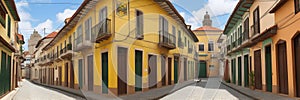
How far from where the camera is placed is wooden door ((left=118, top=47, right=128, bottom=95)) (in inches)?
523

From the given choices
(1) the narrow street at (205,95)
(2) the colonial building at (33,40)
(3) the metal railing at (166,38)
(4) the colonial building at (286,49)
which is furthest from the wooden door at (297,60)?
(2) the colonial building at (33,40)

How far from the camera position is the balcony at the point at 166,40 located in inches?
707

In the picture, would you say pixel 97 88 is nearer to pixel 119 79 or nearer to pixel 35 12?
pixel 119 79

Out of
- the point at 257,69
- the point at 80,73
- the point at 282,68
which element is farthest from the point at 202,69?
the point at 282,68

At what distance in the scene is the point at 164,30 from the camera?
62.0 feet

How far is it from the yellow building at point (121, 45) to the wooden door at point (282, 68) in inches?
257

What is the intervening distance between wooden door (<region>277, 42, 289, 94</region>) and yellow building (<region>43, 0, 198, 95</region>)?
6519 millimetres

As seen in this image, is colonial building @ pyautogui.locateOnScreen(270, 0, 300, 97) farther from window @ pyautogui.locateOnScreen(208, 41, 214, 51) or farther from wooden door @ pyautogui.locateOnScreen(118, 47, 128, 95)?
window @ pyautogui.locateOnScreen(208, 41, 214, 51)

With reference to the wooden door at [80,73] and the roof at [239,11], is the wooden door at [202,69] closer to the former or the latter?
the roof at [239,11]

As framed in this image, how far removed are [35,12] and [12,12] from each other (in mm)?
5245

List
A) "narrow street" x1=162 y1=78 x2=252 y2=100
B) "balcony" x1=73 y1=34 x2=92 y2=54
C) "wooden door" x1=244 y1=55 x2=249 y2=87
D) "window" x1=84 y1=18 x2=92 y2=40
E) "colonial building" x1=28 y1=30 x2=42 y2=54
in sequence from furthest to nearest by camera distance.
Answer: "colonial building" x1=28 y1=30 x2=42 y2=54
"wooden door" x1=244 y1=55 x2=249 y2=87
"window" x1=84 y1=18 x2=92 y2=40
"balcony" x1=73 y1=34 x2=92 y2=54
"narrow street" x1=162 y1=78 x2=252 y2=100

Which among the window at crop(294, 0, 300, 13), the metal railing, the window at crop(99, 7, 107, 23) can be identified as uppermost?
the window at crop(99, 7, 107, 23)

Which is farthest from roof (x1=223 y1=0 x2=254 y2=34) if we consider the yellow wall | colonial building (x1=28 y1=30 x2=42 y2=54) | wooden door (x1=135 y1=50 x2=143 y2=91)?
colonial building (x1=28 y1=30 x2=42 y2=54)

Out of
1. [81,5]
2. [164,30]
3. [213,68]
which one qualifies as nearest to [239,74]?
[164,30]
